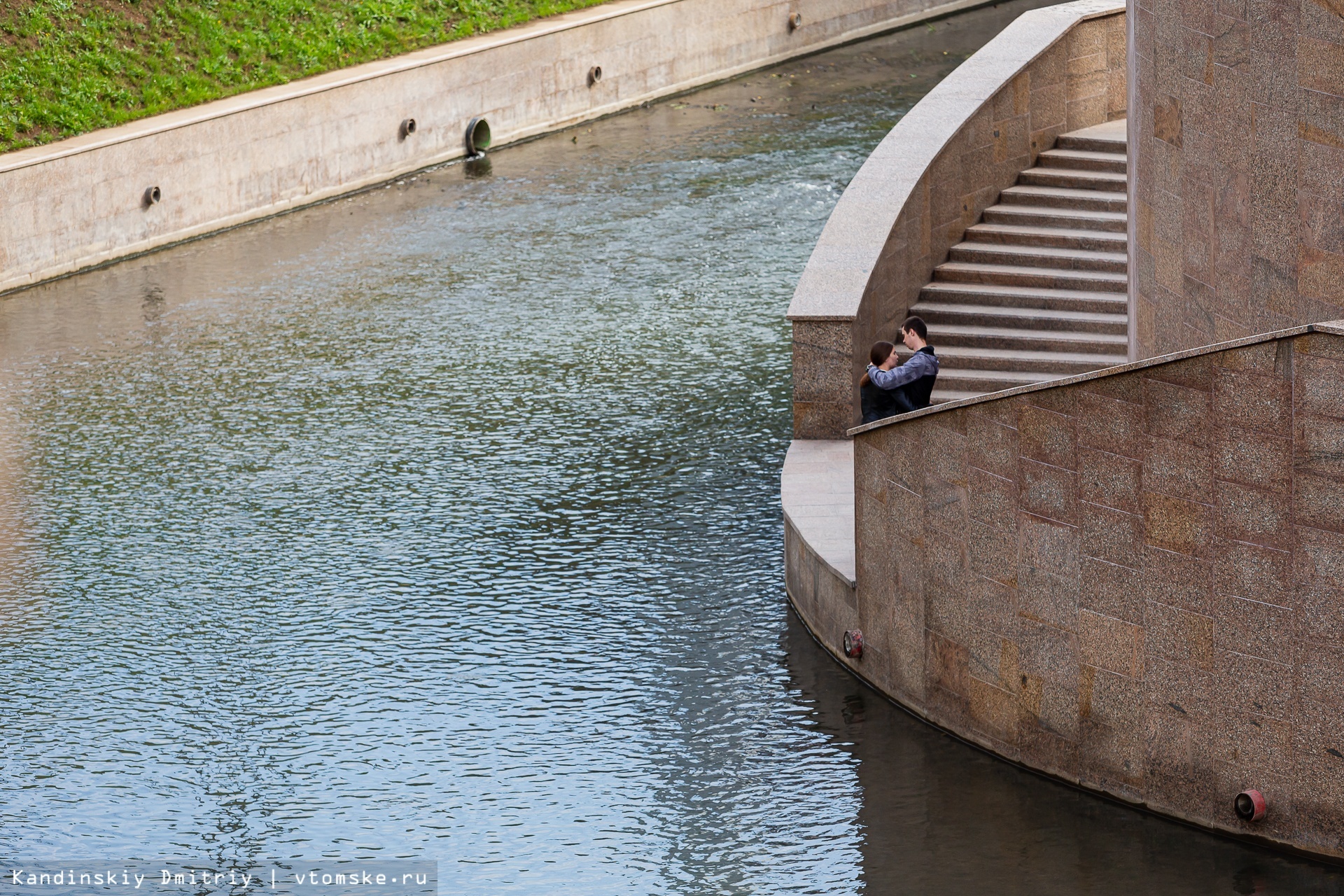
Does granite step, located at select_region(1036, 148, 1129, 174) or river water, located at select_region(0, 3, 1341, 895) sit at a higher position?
granite step, located at select_region(1036, 148, 1129, 174)

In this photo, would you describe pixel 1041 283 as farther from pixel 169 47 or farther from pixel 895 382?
pixel 169 47

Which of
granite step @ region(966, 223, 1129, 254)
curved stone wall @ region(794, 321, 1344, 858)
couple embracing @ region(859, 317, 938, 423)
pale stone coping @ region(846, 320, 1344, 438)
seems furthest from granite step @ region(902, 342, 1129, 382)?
curved stone wall @ region(794, 321, 1344, 858)

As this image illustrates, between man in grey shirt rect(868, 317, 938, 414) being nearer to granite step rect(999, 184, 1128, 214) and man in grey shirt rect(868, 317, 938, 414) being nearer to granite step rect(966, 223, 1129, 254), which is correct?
granite step rect(966, 223, 1129, 254)

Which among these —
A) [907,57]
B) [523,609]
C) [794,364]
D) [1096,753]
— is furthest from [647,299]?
[907,57]

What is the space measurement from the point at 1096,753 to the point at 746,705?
2.10 metres

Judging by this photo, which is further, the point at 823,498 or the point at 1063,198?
the point at 1063,198

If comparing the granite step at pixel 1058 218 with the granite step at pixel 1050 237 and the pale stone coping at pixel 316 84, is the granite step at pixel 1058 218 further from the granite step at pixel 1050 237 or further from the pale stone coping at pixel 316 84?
the pale stone coping at pixel 316 84

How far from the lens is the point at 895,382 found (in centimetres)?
1152

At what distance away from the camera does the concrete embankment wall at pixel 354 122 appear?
19797 mm

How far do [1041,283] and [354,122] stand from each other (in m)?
11.3

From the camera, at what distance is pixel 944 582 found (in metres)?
9.70

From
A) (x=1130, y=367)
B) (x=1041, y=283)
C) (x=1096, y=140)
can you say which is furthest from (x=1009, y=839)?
(x=1096, y=140)

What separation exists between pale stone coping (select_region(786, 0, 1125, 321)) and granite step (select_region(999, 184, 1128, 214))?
870 mm

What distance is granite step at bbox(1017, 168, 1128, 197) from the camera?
15.4m
